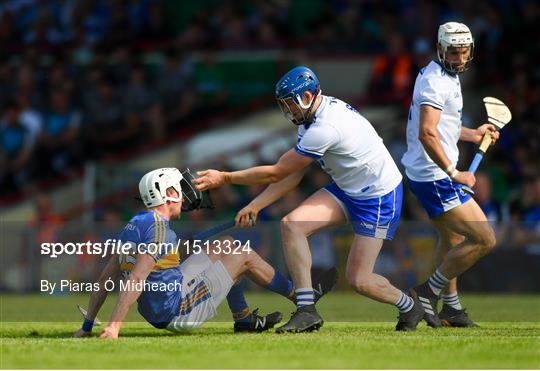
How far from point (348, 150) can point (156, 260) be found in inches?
67.7

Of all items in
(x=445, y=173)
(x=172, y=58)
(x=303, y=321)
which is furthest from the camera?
(x=172, y=58)

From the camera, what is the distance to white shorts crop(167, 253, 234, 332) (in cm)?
1038

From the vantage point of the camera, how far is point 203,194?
10.7 meters

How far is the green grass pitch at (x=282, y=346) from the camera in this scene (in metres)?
8.51

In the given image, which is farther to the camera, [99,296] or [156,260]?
[99,296]

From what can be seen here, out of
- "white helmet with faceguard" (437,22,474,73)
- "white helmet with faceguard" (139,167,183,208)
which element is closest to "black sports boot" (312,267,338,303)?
"white helmet with faceguard" (139,167,183,208)

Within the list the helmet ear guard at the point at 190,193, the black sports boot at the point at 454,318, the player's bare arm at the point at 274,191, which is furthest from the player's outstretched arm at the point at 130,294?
the black sports boot at the point at 454,318

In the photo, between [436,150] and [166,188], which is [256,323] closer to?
[166,188]

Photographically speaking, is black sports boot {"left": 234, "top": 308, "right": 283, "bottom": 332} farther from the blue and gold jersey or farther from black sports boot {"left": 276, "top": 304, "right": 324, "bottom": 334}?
the blue and gold jersey

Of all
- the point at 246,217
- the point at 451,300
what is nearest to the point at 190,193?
the point at 246,217

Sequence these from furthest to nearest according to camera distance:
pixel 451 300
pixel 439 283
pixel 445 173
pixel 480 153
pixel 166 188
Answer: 1. pixel 451 300
2. pixel 439 283
3. pixel 480 153
4. pixel 445 173
5. pixel 166 188

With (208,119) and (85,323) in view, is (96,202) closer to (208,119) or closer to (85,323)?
(208,119)

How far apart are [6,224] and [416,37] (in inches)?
265

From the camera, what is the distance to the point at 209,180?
34.4ft
